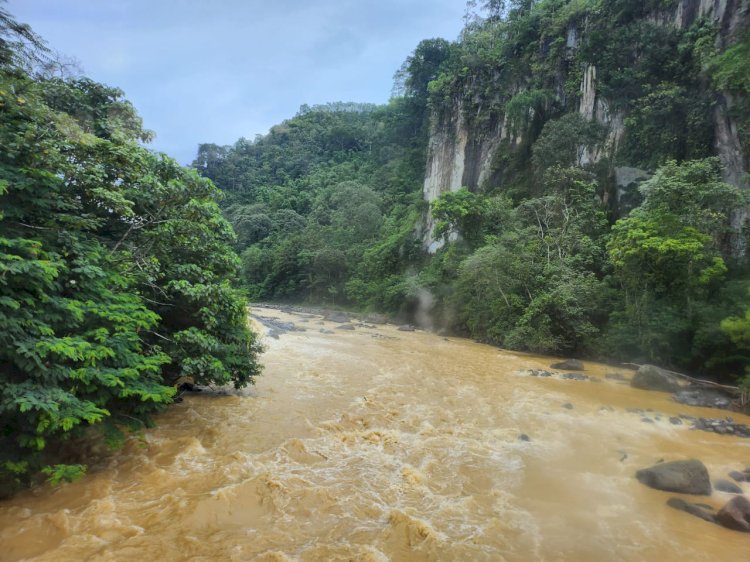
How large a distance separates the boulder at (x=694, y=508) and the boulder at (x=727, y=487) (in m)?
0.82

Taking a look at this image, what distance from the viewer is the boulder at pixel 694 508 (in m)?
5.07

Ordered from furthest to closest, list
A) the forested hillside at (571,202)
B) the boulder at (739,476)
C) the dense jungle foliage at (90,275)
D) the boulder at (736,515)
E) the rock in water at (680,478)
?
the forested hillside at (571,202), the boulder at (739,476), the rock in water at (680,478), the boulder at (736,515), the dense jungle foliage at (90,275)

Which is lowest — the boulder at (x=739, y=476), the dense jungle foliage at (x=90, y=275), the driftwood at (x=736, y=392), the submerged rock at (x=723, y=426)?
the boulder at (x=739, y=476)

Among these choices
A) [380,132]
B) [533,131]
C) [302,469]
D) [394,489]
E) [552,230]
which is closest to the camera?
[394,489]

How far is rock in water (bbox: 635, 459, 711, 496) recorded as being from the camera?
570 centimetres

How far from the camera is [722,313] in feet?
37.2

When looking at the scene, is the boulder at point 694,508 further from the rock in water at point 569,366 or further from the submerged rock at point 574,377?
the rock in water at point 569,366

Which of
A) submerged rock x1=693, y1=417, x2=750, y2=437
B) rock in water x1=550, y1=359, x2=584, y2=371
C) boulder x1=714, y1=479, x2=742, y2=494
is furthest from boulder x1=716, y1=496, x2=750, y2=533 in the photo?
rock in water x1=550, y1=359, x2=584, y2=371

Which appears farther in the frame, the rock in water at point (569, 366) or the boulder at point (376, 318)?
the boulder at point (376, 318)

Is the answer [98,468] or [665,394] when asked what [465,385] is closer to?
[665,394]

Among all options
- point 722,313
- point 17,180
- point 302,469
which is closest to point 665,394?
point 722,313

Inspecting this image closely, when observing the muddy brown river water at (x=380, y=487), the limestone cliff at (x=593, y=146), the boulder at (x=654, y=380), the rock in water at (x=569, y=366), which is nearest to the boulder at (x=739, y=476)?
the muddy brown river water at (x=380, y=487)

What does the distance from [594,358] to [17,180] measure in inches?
678

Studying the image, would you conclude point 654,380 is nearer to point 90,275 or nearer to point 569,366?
point 569,366
